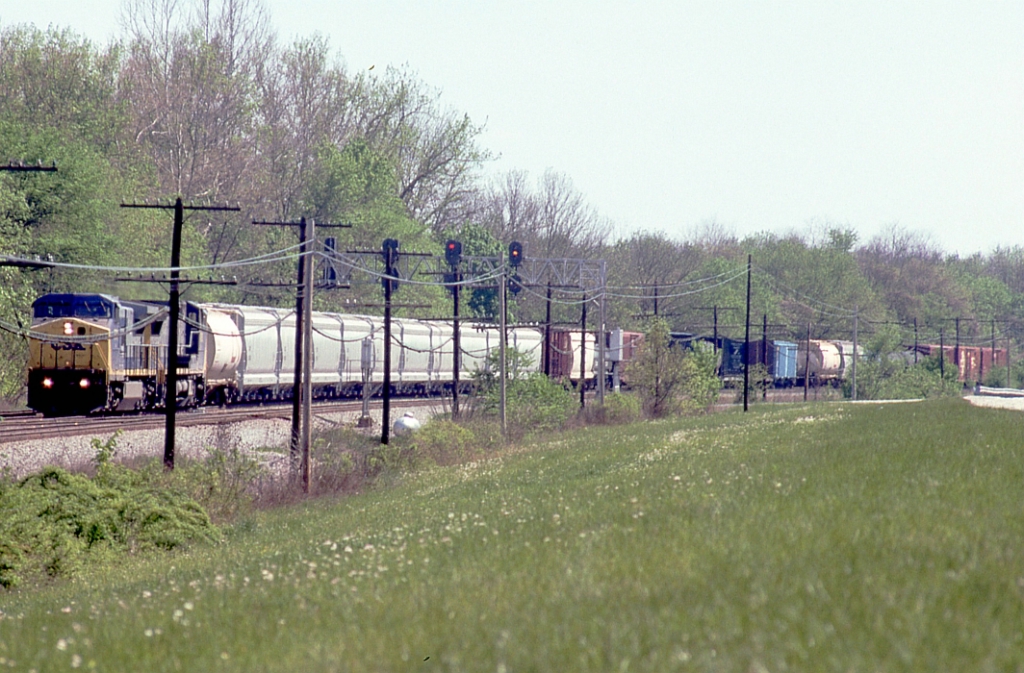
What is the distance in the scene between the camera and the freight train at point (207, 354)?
39219mm

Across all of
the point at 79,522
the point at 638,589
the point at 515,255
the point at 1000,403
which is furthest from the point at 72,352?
the point at 638,589

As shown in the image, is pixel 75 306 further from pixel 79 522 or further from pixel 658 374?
pixel 658 374

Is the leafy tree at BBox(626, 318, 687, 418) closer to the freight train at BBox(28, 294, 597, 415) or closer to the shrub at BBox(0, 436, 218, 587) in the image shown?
the freight train at BBox(28, 294, 597, 415)

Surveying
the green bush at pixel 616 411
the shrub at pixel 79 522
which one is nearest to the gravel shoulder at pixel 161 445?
the shrub at pixel 79 522

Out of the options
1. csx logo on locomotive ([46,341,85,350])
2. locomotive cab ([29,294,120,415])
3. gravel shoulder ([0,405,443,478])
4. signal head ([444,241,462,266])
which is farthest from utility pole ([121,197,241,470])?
signal head ([444,241,462,266])

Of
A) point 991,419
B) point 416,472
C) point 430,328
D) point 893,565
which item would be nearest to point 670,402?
point 430,328

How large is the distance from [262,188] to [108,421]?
46118 millimetres

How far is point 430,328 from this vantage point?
208ft

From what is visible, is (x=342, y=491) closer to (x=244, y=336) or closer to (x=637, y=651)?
(x=244, y=336)

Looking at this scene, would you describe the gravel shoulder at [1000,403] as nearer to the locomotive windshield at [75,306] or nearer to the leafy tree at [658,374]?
the leafy tree at [658,374]

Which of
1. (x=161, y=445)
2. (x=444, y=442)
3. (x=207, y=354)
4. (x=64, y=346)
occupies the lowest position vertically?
(x=444, y=442)

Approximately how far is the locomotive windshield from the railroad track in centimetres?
337

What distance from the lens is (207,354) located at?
4584 centimetres

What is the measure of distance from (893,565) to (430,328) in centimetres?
5625
